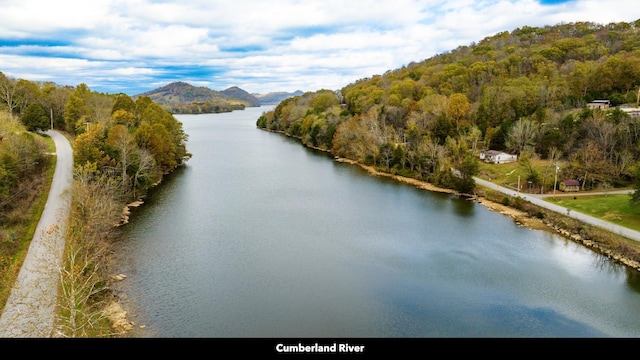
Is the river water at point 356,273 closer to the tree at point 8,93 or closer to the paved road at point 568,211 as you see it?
the paved road at point 568,211

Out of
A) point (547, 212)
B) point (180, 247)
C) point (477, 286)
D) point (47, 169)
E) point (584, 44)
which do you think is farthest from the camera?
point (584, 44)

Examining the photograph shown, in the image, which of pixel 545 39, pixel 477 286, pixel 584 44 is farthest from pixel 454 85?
pixel 477 286

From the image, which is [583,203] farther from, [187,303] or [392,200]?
[187,303]

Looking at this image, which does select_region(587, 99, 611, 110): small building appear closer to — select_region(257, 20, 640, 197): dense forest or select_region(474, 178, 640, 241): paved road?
select_region(257, 20, 640, 197): dense forest

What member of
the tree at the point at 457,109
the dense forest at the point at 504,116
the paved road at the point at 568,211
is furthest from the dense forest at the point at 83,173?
the tree at the point at 457,109

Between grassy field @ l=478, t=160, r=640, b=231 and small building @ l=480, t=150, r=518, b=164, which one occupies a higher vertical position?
small building @ l=480, t=150, r=518, b=164

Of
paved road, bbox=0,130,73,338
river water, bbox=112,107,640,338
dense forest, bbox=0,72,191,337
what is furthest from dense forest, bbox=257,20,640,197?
paved road, bbox=0,130,73,338
